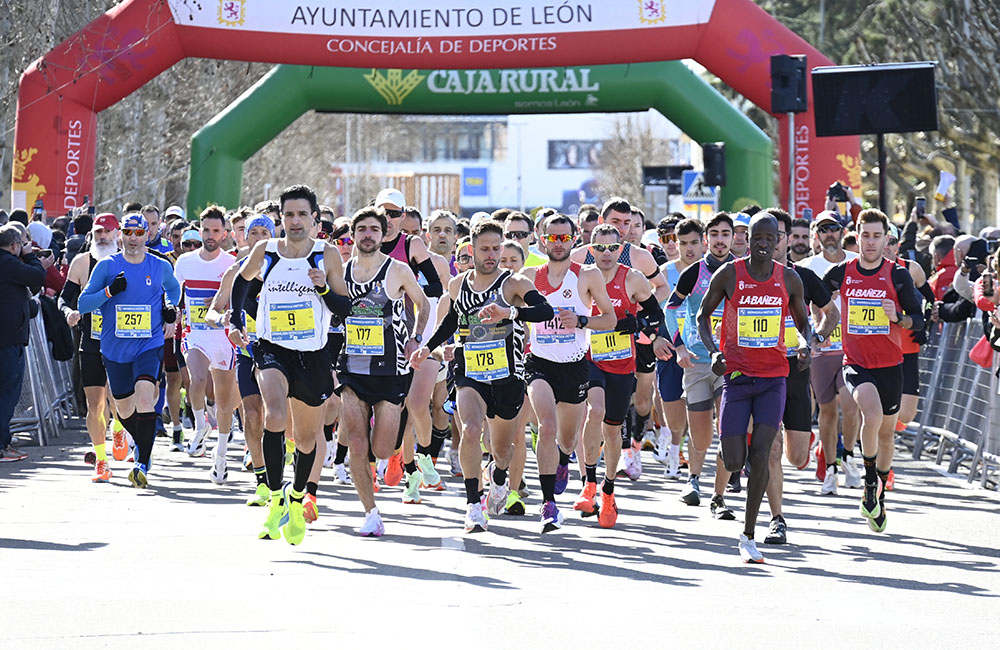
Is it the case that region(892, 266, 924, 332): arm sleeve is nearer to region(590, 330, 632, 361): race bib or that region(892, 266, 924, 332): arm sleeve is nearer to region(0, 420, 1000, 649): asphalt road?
region(0, 420, 1000, 649): asphalt road

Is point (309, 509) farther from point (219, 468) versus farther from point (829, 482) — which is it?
point (829, 482)

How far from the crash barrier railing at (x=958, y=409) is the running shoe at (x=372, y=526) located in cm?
532

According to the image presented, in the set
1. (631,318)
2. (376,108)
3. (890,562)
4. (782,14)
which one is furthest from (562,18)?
(782,14)

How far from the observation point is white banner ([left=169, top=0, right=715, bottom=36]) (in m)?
22.5

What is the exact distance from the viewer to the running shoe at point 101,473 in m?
13.1

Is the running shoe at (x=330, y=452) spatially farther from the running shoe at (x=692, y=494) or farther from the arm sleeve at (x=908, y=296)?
the arm sleeve at (x=908, y=296)

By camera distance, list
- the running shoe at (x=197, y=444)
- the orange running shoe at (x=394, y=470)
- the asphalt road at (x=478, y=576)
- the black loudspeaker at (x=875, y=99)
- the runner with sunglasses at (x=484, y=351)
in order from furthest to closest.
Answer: the black loudspeaker at (x=875, y=99)
the running shoe at (x=197, y=444)
the orange running shoe at (x=394, y=470)
the runner with sunglasses at (x=484, y=351)
the asphalt road at (x=478, y=576)

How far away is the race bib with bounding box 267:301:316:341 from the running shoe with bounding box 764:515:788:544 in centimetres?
282

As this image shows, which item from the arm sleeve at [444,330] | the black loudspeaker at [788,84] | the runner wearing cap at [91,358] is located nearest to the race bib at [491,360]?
the arm sleeve at [444,330]

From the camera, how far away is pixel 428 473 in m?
12.9

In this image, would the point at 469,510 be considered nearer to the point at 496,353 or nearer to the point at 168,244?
the point at 496,353

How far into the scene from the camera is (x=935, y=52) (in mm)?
45531

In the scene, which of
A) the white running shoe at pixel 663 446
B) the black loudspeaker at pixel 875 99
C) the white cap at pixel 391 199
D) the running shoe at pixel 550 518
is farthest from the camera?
the black loudspeaker at pixel 875 99

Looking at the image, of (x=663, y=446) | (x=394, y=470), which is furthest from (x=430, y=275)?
(x=663, y=446)
